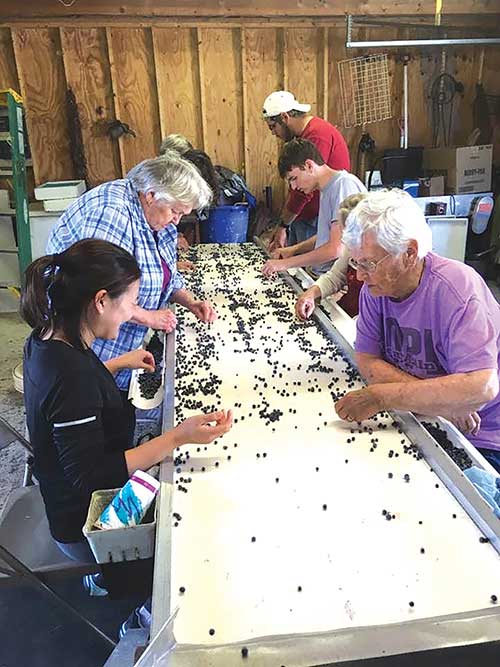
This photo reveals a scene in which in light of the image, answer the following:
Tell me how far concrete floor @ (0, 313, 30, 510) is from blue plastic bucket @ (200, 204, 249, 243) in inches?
70.4

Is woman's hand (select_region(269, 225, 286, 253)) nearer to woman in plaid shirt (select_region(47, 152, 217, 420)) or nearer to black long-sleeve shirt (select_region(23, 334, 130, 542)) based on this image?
woman in plaid shirt (select_region(47, 152, 217, 420))

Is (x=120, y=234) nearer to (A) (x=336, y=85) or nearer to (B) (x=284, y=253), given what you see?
(B) (x=284, y=253)

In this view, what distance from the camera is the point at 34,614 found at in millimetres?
1982

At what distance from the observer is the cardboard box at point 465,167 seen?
5.30m

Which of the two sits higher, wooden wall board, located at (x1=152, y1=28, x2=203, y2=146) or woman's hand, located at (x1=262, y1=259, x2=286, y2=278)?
wooden wall board, located at (x1=152, y1=28, x2=203, y2=146)

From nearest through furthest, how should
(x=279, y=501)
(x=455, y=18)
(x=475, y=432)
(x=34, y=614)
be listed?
(x=279, y=501), (x=475, y=432), (x=34, y=614), (x=455, y=18)

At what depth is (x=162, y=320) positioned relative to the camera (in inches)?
91.9

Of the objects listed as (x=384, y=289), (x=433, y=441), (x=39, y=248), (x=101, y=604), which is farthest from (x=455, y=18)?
(x=101, y=604)

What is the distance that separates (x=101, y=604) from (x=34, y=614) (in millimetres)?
229

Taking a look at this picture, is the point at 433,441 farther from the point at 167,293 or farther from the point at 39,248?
the point at 39,248

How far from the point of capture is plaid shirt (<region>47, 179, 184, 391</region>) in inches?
84.1

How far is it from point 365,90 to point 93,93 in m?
2.57

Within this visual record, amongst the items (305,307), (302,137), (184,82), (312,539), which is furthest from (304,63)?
(312,539)

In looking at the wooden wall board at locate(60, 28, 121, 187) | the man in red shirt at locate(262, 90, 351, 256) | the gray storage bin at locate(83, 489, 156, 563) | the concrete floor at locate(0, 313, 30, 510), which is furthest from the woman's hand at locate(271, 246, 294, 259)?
the wooden wall board at locate(60, 28, 121, 187)
